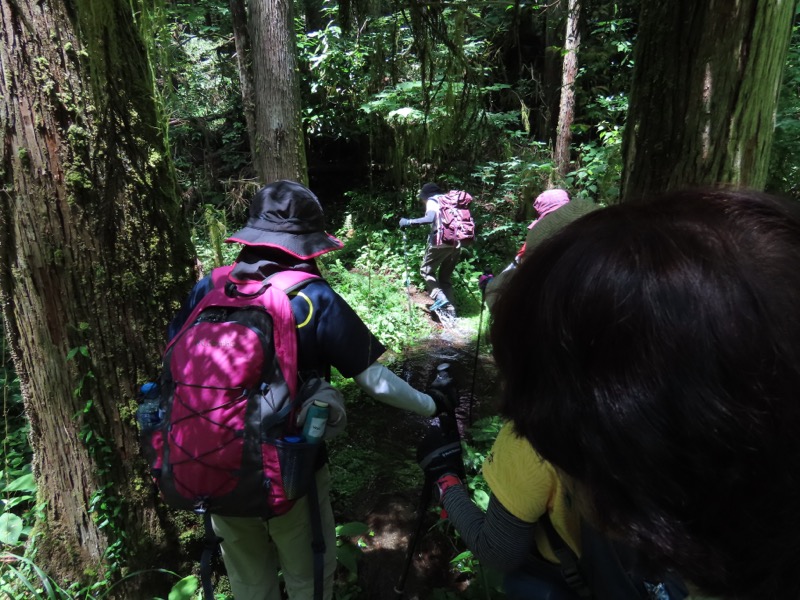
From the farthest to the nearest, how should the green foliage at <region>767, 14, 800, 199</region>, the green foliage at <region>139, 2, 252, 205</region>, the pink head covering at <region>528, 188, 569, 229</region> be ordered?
1. the green foliage at <region>139, 2, 252, 205</region>
2. the pink head covering at <region>528, 188, 569, 229</region>
3. the green foliage at <region>767, 14, 800, 199</region>

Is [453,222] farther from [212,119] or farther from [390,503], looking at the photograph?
[212,119]

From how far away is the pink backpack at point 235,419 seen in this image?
1.72m

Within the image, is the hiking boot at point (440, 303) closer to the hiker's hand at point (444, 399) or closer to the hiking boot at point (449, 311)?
the hiking boot at point (449, 311)

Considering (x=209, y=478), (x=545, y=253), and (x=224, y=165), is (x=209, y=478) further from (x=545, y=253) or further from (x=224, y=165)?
(x=224, y=165)

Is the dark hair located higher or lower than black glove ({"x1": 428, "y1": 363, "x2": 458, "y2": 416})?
higher

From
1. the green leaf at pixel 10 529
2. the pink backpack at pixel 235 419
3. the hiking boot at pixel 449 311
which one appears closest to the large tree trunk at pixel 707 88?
the pink backpack at pixel 235 419

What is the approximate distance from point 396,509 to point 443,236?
4673 mm

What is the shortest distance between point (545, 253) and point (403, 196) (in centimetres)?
1042

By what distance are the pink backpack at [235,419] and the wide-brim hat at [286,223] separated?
1.08 feet

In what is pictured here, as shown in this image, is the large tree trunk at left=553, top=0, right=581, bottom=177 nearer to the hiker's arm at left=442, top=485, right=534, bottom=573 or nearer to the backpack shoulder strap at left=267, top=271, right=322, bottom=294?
the backpack shoulder strap at left=267, top=271, right=322, bottom=294

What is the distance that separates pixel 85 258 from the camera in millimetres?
2129

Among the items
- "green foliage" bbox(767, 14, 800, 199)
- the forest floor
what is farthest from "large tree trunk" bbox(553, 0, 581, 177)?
the forest floor

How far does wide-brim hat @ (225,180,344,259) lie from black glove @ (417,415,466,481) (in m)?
0.93

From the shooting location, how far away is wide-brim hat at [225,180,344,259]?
2051 millimetres
